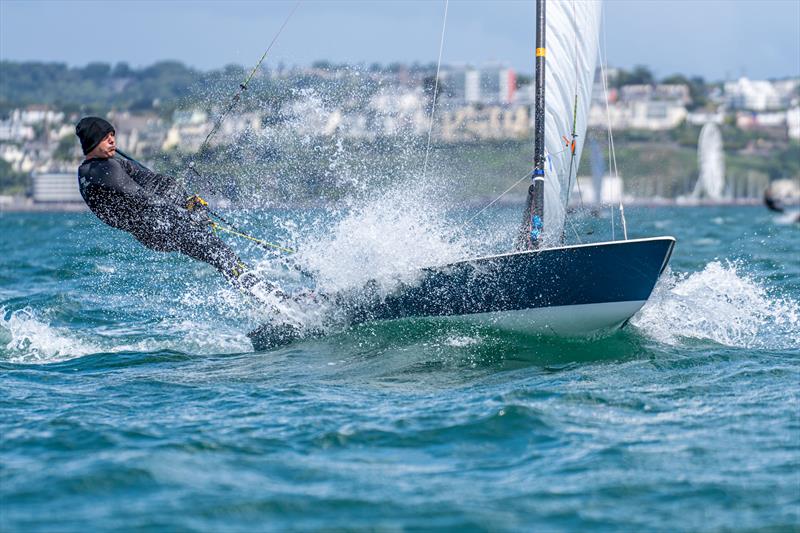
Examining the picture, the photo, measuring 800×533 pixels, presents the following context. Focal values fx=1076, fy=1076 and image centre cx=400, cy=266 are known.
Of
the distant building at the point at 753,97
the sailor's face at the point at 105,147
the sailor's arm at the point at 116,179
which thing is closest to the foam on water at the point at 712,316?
the sailor's arm at the point at 116,179

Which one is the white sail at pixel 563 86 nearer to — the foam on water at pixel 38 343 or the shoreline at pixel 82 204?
the foam on water at pixel 38 343

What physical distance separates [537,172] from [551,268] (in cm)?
140

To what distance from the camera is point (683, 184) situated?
11544 centimetres

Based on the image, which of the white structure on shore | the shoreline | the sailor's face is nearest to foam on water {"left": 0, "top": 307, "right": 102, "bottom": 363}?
the sailor's face

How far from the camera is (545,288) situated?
8859mm

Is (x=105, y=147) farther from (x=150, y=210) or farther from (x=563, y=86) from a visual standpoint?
(x=563, y=86)

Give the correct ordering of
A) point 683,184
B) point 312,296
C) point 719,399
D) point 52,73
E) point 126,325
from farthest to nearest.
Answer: point 52,73
point 683,184
point 126,325
point 312,296
point 719,399

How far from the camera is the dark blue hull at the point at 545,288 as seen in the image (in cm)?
854

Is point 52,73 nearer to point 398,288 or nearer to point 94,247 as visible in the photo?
point 94,247

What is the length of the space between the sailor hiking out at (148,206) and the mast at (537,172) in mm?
2304

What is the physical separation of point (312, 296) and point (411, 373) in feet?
5.43

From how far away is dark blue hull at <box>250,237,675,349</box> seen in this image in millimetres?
8539

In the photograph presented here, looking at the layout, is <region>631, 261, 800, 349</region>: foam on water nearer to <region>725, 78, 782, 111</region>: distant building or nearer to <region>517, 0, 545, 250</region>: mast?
<region>517, 0, 545, 250</region>: mast

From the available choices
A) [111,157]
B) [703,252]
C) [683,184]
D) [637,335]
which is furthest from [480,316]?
[683,184]
